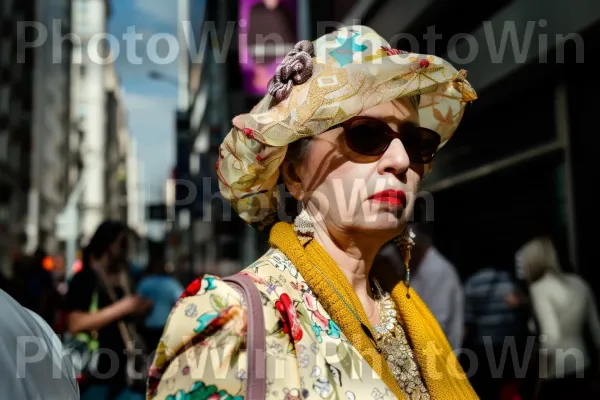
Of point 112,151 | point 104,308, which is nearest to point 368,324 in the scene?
point 104,308

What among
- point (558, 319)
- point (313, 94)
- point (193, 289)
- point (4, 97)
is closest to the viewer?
point (193, 289)

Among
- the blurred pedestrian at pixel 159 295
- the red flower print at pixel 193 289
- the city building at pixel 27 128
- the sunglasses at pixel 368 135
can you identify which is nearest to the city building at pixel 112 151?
the city building at pixel 27 128

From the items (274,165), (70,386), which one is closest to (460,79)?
(274,165)

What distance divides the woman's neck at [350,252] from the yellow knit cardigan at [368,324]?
0.15 feet

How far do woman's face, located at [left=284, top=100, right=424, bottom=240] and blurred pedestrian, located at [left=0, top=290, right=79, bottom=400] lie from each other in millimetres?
855

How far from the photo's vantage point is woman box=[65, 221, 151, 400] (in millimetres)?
4992

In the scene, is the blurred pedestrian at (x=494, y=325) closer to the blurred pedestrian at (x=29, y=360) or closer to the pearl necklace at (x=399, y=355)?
the pearl necklace at (x=399, y=355)

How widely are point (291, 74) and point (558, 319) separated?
4.00 m

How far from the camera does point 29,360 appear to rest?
174 cm

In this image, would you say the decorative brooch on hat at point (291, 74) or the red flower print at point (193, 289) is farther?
the decorative brooch on hat at point (291, 74)

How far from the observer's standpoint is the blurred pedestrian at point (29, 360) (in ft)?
5.28

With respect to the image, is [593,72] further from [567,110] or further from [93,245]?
[93,245]

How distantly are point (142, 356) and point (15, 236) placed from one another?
40160 mm

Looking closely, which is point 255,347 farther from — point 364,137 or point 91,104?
point 91,104
